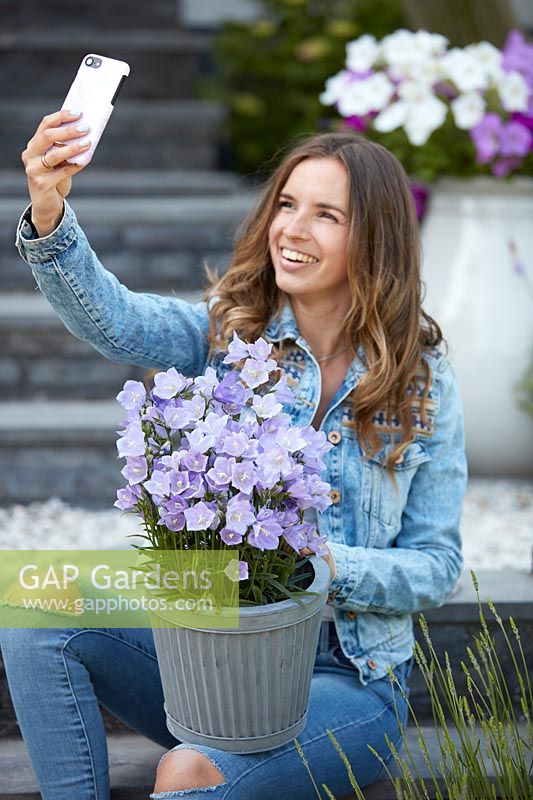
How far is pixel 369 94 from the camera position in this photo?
288cm

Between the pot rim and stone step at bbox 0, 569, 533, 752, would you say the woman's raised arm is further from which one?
stone step at bbox 0, 569, 533, 752

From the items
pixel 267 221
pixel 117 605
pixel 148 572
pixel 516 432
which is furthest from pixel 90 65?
pixel 516 432

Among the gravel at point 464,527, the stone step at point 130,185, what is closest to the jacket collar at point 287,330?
the gravel at point 464,527

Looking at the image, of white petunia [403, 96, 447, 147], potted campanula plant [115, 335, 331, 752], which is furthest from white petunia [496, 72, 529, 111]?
potted campanula plant [115, 335, 331, 752]

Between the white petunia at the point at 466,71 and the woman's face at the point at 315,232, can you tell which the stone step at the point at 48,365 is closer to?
the white petunia at the point at 466,71

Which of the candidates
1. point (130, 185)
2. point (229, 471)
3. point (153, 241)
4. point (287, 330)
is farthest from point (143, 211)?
point (229, 471)

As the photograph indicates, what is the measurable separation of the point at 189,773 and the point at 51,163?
0.83 m

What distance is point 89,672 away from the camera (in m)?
1.62

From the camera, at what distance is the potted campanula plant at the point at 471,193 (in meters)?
2.82

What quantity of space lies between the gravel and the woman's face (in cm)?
89

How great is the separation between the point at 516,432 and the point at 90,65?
6.19 feet

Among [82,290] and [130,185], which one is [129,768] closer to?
[82,290]

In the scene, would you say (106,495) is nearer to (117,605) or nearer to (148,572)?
(117,605)

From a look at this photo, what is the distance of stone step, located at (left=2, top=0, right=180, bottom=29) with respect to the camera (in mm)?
4297
